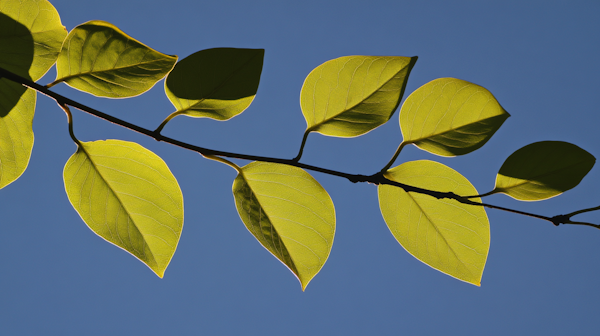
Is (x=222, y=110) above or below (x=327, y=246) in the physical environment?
above

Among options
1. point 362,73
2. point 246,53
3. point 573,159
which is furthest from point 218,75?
point 573,159

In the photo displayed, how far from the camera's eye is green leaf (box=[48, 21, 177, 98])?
36 centimetres

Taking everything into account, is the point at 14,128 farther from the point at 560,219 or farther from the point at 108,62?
the point at 560,219

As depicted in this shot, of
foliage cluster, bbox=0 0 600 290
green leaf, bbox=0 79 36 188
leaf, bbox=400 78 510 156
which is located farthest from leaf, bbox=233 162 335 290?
green leaf, bbox=0 79 36 188

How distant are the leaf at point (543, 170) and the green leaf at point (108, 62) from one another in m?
0.38

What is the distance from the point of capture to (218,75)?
385 millimetres

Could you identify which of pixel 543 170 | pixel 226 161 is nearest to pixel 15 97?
pixel 226 161

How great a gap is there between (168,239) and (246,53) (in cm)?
22

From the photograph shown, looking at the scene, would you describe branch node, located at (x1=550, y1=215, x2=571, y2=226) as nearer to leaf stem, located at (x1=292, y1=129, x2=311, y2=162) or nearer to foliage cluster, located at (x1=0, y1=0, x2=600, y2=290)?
foliage cluster, located at (x1=0, y1=0, x2=600, y2=290)

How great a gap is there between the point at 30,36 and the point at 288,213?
31cm

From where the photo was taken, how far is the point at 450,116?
0.42 meters

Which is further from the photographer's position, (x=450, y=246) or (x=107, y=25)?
(x=450, y=246)

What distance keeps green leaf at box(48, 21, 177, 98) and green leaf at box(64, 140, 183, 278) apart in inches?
2.6

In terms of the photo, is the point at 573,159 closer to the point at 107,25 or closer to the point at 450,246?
the point at 450,246
